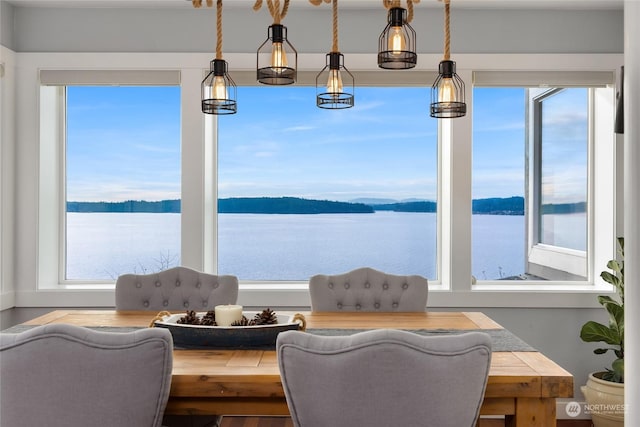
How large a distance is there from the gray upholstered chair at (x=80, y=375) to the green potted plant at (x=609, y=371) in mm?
2642

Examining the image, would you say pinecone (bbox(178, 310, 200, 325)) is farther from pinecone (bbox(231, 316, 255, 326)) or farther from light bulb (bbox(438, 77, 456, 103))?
light bulb (bbox(438, 77, 456, 103))

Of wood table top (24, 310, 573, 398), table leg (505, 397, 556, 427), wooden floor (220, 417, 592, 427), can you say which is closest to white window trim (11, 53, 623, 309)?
wooden floor (220, 417, 592, 427)

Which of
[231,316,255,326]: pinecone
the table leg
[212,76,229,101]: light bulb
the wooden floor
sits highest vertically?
[212,76,229,101]: light bulb

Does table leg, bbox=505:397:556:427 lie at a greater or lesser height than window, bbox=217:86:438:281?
lesser

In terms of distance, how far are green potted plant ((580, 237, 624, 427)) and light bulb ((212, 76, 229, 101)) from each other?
2.46 meters

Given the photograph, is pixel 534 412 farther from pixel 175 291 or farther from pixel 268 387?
pixel 175 291

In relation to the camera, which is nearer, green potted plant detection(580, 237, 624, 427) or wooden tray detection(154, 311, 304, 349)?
wooden tray detection(154, 311, 304, 349)

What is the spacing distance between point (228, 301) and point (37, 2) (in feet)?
7.50

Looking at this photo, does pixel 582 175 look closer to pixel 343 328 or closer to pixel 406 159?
pixel 406 159

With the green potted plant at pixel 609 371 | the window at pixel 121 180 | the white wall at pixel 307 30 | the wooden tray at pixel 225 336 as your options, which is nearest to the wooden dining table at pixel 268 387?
the wooden tray at pixel 225 336

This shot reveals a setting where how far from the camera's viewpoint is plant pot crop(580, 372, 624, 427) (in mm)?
3117

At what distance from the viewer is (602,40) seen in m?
3.51

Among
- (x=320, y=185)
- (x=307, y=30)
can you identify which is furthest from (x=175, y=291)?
(x=307, y=30)

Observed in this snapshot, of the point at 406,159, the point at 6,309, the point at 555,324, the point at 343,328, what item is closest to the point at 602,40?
the point at 406,159
